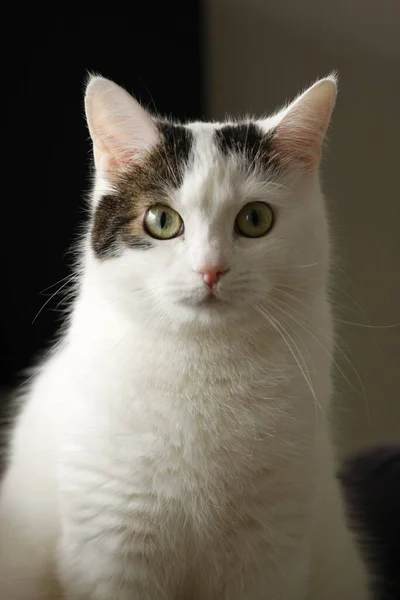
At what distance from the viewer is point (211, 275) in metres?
0.77

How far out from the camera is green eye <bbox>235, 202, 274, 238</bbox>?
835mm

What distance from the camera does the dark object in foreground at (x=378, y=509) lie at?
119 centimetres

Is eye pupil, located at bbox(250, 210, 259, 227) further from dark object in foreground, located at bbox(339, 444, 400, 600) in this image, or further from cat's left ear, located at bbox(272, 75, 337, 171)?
dark object in foreground, located at bbox(339, 444, 400, 600)

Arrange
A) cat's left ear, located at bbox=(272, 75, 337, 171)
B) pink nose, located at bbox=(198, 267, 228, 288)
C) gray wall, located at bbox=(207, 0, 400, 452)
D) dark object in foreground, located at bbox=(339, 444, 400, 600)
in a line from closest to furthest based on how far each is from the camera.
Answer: pink nose, located at bbox=(198, 267, 228, 288)
cat's left ear, located at bbox=(272, 75, 337, 171)
dark object in foreground, located at bbox=(339, 444, 400, 600)
gray wall, located at bbox=(207, 0, 400, 452)

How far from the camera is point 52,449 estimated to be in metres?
0.97

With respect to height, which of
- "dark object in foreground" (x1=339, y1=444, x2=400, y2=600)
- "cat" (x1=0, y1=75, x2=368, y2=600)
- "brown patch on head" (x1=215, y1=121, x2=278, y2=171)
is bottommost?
"dark object in foreground" (x1=339, y1=444, x2=400, y2=600)

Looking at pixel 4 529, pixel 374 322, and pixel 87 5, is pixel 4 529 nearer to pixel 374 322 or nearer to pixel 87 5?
pixel 87 5

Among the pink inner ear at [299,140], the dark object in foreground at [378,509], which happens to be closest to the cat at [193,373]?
the pink inner ear at [299,140]

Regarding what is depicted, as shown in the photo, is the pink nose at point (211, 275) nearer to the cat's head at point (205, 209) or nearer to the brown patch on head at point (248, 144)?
the cat's head at point (205, 209)

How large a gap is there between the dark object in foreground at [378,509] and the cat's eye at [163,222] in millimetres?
727

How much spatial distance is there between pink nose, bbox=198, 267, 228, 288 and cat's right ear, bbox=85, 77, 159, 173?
0.77 feet

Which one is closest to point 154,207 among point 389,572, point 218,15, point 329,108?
point 329,108

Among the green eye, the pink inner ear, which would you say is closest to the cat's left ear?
the pink inner ear

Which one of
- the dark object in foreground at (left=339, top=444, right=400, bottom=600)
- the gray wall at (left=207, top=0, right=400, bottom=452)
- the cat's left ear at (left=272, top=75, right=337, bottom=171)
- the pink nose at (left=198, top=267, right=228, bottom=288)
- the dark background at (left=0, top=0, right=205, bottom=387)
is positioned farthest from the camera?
the gray wall at (left=207, top=0, right=400, bottom=452)
